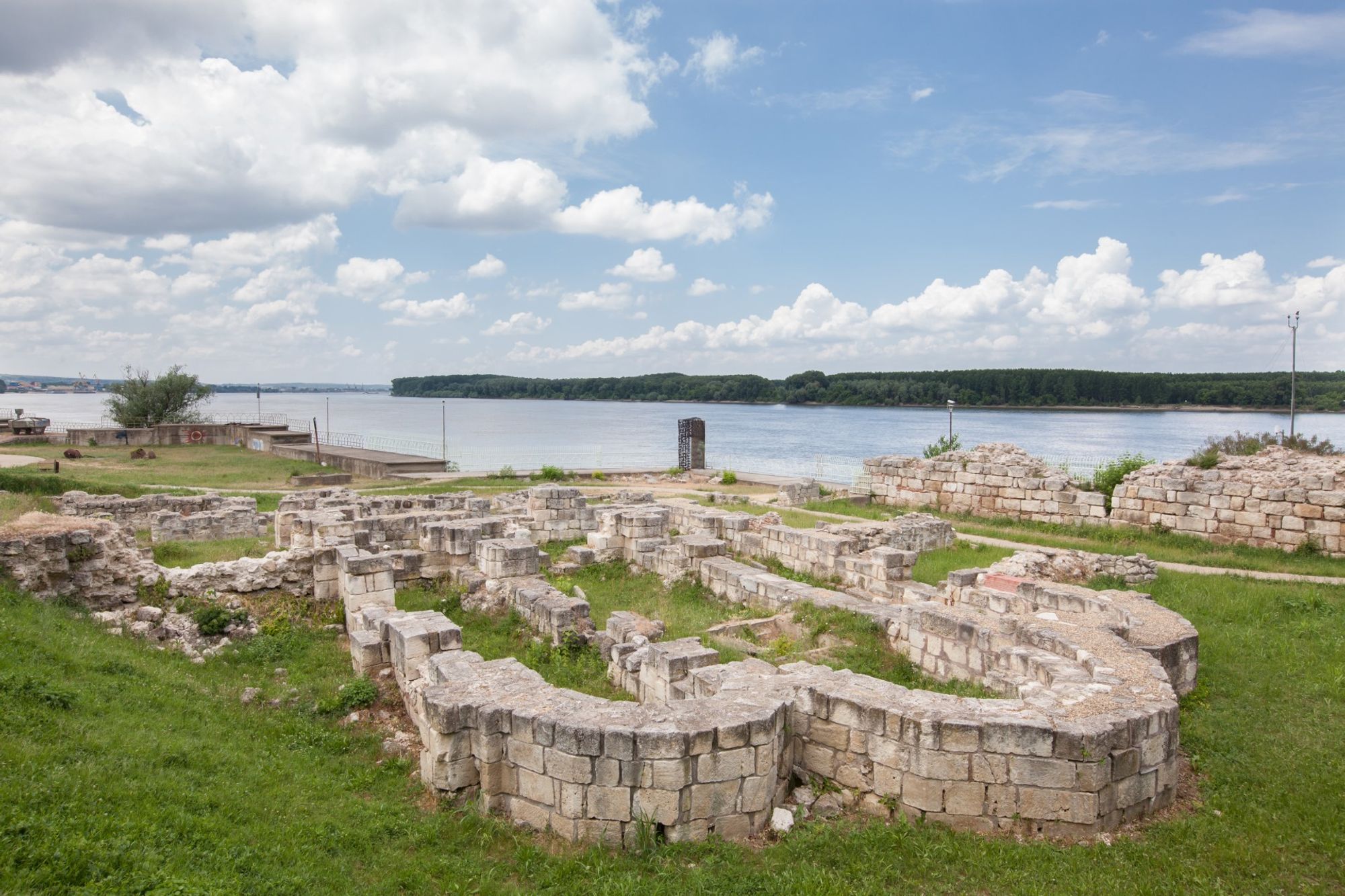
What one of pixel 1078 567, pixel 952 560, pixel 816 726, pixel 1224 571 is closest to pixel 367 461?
pixel 952 560

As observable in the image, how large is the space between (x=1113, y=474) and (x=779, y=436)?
74.7 meters

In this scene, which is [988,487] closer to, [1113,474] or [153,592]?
[1113,474]

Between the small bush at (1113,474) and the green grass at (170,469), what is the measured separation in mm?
28755

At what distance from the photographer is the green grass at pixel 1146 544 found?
15641mm

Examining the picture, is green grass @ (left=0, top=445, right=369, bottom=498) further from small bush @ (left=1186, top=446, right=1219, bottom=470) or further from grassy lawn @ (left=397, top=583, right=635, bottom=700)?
small bush @ (left=1186, top=446, right=1219, bottom=470)

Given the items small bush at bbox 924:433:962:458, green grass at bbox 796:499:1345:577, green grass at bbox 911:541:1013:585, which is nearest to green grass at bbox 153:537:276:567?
green grass at bbox 911:541:1013:585

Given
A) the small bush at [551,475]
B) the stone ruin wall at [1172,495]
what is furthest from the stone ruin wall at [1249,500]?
the small bush at [551,475]

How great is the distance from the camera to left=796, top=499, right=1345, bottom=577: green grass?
15641 mm

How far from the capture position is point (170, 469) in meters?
34.9

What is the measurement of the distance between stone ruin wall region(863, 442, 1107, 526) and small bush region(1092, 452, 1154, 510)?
0.97 feet

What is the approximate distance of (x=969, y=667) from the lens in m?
9.04

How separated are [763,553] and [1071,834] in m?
10.7

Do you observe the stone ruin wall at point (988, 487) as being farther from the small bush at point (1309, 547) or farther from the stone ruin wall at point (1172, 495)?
the small bush at point (1309, 547)

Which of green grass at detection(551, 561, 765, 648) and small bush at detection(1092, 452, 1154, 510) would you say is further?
small bush at detection(1092, 452, 1154, 510)
